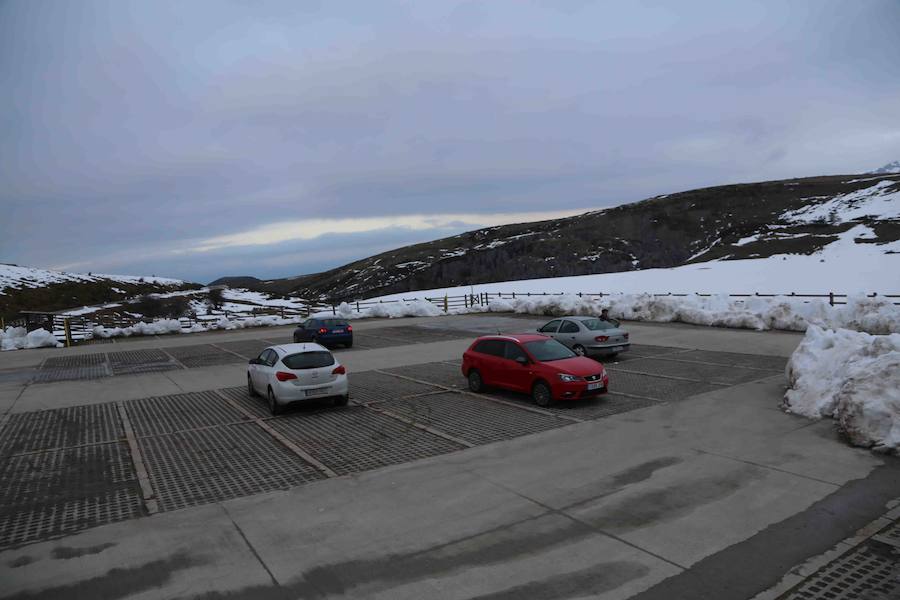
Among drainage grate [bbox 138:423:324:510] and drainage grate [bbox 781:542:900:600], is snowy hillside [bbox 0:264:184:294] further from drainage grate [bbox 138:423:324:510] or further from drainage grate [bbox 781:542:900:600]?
drainage grate [bbox 781:542:900:600]

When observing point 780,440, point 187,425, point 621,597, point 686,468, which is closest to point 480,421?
point 686,468

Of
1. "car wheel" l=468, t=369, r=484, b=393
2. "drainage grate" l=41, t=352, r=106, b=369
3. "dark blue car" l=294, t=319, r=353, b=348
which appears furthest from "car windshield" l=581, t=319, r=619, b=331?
"drainage grate" l=41, t=352, r=106, b=369

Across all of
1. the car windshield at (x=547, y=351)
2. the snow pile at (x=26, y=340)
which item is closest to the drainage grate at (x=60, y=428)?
the car windshield at (x=547, y=351)

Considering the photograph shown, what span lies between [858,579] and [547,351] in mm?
8951

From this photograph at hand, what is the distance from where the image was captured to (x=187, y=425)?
12.6 m

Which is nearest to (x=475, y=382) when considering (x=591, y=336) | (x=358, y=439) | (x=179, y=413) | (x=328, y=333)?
(x=358, y=439)

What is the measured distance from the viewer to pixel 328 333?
26.1 meters

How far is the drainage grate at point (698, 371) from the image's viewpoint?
15.7 meters

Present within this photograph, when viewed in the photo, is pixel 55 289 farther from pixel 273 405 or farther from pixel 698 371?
pixel 698 371

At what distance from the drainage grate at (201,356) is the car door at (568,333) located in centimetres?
1235

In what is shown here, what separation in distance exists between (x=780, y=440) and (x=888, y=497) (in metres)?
2.59

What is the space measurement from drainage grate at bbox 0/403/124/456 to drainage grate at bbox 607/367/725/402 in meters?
11.5

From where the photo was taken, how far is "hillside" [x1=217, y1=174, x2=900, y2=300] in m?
94.9

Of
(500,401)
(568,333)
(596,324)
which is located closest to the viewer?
(500,401)
